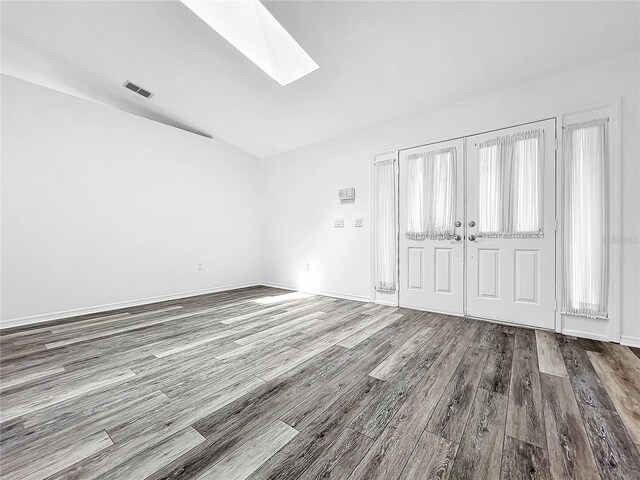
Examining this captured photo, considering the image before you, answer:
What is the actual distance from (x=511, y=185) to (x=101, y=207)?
17.4 ft

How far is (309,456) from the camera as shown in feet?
3.74

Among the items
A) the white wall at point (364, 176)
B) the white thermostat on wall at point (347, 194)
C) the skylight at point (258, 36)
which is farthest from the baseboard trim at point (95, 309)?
the skylight at point (258, 36)

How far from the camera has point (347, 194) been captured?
13.7 ft

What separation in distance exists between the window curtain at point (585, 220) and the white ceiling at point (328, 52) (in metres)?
0.79

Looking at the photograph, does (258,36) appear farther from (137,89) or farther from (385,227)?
(385,227)

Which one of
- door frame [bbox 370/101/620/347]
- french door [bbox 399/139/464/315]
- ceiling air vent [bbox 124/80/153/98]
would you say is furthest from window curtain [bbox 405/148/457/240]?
ceiling air vent [bbox 124/80/153/98]

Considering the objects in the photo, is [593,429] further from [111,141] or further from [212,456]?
[111,141]

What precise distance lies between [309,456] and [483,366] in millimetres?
1523

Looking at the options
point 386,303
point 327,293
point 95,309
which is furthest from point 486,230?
point 95,309

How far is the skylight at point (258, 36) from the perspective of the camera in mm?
2723

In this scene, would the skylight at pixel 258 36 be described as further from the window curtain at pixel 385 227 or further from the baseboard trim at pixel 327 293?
the baseboard trim at pixel 327 293

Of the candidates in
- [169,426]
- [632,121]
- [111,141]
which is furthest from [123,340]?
[632,121]

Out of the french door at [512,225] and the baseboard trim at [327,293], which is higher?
the french door at [512,225]

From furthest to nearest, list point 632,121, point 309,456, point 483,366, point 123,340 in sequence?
point 123,340
point 632,121
point 483,366
point 309,456
